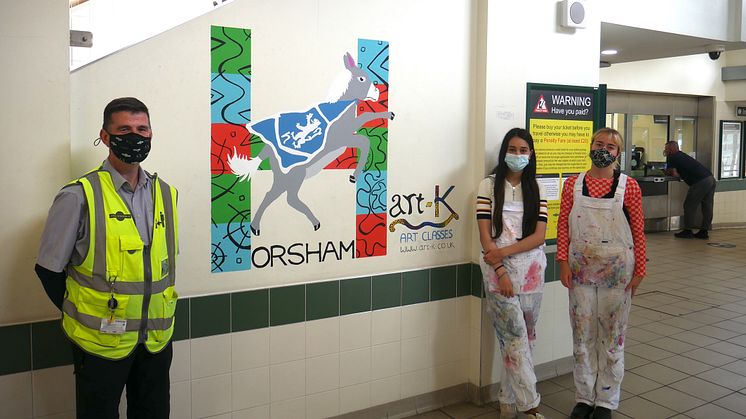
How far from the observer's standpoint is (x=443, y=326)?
3.83 meters

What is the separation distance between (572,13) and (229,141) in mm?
2527

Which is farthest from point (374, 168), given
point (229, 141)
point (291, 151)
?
point (229, 141)

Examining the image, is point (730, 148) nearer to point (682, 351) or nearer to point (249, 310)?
point (682, 351)

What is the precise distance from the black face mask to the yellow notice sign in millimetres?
2593

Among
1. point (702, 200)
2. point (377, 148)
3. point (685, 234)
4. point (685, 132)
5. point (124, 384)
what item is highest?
point (685, 132)

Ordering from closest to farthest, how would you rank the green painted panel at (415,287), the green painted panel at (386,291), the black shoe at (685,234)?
the green painted panel at (386,291) < the green painted panel at (415,287) < the black shoe at (685,234)

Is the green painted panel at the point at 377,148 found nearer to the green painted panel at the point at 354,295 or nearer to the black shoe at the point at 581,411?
the green painted panel at the point at 354,295

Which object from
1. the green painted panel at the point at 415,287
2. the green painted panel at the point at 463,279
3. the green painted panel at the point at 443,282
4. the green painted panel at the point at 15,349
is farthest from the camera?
the green painted panel at the point at 463,279

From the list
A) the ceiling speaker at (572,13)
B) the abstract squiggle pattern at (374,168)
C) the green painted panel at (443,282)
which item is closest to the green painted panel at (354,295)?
the abstract squiggle pattern at (374,168)

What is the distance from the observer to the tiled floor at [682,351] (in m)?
3.85

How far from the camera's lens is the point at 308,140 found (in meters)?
3.23

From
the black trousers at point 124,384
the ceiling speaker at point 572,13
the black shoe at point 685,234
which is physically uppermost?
the ceiling speaker at point 572,13

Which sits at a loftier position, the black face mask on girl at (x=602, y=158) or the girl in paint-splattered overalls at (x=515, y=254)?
the black face mask on girl at (x=602, y=158)

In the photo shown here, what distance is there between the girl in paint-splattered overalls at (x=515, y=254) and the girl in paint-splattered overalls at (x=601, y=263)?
0.22 metres
